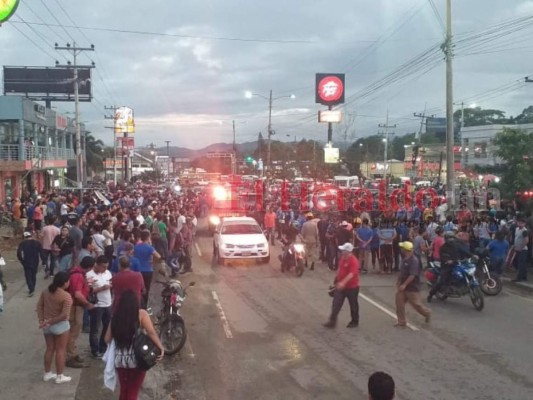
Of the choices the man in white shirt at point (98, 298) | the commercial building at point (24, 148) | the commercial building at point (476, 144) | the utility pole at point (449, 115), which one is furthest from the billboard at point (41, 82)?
the man in white shirt at point (98, 298)

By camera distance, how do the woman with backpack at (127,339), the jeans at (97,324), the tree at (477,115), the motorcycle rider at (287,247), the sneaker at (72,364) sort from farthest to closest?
the tree at (477,115) → the motorcycle rider at (287,247) → the jeans at (97,324) → the sneaker at (72,364) → the woman with backpack at (127,339)

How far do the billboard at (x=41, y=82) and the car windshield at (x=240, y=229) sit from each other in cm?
5193

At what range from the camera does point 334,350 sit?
9484 mm

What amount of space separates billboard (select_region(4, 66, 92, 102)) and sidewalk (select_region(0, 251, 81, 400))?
5803cm

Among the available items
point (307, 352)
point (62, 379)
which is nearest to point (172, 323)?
point (62, 379)

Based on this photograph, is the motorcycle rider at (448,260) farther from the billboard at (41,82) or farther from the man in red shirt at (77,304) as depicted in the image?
the billboard at (41,82)

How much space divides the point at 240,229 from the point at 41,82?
56027 millimetres

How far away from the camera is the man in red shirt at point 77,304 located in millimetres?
8227

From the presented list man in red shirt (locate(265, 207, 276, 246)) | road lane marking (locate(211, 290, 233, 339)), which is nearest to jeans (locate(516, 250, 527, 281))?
road lane marking (locate(211, 290, 233, 339))

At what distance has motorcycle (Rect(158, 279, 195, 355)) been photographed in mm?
9133

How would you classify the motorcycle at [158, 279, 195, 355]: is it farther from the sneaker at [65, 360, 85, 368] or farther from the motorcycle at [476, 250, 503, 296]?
the motorcycle at [476, 250, 503, 296]

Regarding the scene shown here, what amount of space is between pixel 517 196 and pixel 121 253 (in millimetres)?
14926

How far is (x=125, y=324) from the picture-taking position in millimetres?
5805

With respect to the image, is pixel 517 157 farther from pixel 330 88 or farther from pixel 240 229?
pixel 330 88
